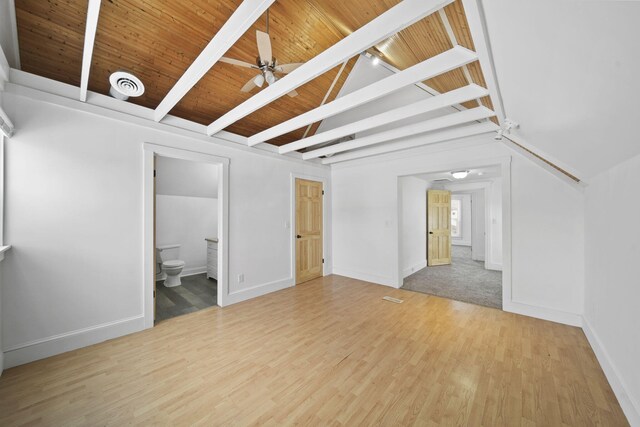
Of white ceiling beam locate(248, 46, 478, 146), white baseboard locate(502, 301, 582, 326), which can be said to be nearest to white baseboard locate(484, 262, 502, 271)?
white baseboard locate(502, 301, 582, 326)

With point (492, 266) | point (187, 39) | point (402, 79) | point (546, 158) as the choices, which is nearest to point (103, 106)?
point (187, 39)

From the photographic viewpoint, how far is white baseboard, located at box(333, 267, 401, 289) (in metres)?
4.48

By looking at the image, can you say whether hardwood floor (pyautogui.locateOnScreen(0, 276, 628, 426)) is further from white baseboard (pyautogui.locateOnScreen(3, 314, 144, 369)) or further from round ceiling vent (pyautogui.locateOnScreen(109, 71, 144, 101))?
round ceiling vent (pyautogui.locateOnScreen(109, 71, 144, 101))

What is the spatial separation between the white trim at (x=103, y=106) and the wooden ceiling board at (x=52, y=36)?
255 millimetres

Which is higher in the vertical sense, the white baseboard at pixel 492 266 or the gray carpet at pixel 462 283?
the white baseboard at pixel 492 266

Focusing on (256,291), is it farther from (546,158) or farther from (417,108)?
(546,158)

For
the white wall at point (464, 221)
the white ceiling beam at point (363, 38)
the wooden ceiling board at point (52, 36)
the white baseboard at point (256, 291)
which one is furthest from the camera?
the white wall at point (464, 221)

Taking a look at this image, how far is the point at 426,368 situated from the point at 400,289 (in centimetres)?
226

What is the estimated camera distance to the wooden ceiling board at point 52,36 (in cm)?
200

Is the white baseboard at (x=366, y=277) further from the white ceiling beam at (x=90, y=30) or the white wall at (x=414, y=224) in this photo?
the white ceiling beam at (x=90, y=30)

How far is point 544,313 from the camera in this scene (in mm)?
3061

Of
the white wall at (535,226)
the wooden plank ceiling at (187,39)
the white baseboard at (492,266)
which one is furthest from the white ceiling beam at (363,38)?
the white baseboard at (492,266)

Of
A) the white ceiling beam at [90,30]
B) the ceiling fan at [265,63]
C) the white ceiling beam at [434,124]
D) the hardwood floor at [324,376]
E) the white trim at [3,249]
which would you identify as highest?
the ceiling fan at [265,63]

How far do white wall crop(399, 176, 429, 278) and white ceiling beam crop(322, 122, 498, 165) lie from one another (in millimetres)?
1204
